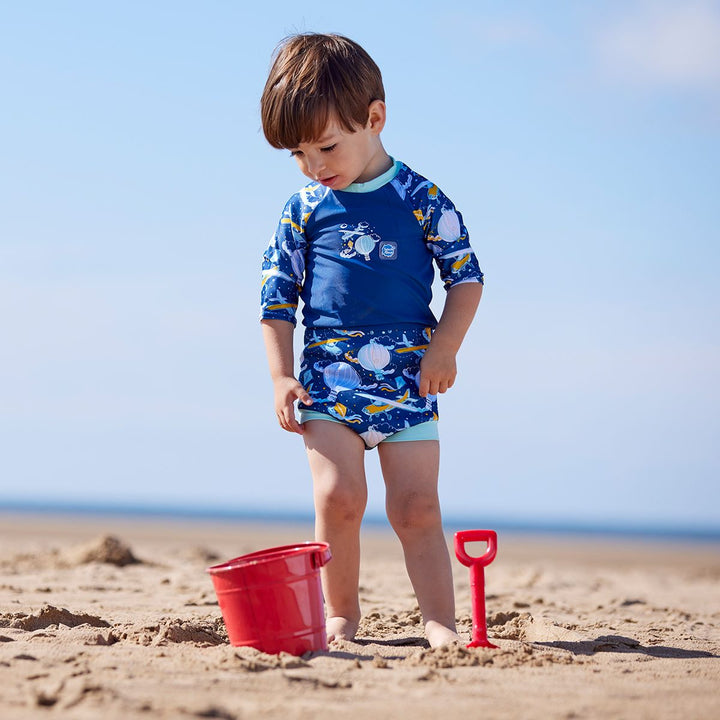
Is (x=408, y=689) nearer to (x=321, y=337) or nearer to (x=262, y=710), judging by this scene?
(x=262, y=710)

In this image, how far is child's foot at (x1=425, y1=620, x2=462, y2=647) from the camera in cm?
309

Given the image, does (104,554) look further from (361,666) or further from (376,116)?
(361,666)

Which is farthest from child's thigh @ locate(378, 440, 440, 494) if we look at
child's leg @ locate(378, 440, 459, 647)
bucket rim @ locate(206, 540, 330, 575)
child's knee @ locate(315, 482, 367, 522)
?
bucket rim @ locate(206, 540, 330, 575)

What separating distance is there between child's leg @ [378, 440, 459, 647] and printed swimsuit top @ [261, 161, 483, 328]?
0.46m

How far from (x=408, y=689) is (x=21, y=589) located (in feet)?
10.6

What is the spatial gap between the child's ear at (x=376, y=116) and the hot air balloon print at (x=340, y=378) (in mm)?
834

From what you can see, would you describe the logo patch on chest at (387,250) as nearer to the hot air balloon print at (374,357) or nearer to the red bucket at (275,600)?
the hot air balloon print at (374,357)

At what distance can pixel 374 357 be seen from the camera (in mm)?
3271

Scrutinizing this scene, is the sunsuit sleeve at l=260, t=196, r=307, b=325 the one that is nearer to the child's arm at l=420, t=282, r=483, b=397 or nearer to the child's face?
the child's face

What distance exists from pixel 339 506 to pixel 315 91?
1.35m

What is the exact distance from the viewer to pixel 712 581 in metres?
9.41

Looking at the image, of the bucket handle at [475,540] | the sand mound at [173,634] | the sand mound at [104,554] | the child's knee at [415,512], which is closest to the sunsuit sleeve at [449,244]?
the child's knee at [415,512]

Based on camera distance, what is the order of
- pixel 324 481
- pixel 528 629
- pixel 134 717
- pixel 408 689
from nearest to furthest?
pixel 134 717
pixel 408 689
pixel 324 481
pixel 528 629

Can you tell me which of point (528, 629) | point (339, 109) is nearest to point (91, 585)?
point (528, 629)
